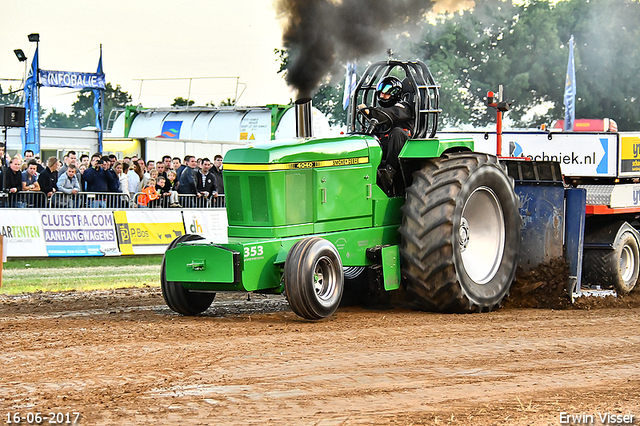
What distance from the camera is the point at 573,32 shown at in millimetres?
47125

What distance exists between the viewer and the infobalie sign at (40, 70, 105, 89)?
21.3 m

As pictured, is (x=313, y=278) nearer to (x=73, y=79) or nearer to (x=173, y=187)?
(x=173, y=187)

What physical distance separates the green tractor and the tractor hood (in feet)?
0.04

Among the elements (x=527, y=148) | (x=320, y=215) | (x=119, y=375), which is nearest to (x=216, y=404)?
(x=119, y=375)

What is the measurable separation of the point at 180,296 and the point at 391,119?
3.02 meters

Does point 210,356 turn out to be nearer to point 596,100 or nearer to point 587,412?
point 587,412

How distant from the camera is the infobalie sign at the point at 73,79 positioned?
21.3 metres

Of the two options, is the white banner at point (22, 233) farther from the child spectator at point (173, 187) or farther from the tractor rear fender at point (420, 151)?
the tractor rear fender at point (420, 151)

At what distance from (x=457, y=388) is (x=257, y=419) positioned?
1.44m

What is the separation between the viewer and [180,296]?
8391 millimetres

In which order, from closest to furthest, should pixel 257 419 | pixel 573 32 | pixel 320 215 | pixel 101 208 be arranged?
pixel 257 419, pixel 320 215, pixel 101 208, pixel 573 32

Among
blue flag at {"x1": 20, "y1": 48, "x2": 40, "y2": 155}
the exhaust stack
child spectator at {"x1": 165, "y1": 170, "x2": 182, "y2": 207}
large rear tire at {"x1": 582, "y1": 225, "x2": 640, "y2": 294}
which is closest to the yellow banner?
child spectator at {"x1": 165, "y1": 170, "x2": 182, "y2": 207}

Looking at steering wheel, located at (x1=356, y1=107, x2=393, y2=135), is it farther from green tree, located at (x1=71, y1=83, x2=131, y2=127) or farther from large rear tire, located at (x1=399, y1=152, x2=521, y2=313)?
green tree, located at (x1=71, y1=83, x2=131, y2=127)

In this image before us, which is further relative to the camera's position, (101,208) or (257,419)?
(101,208)
